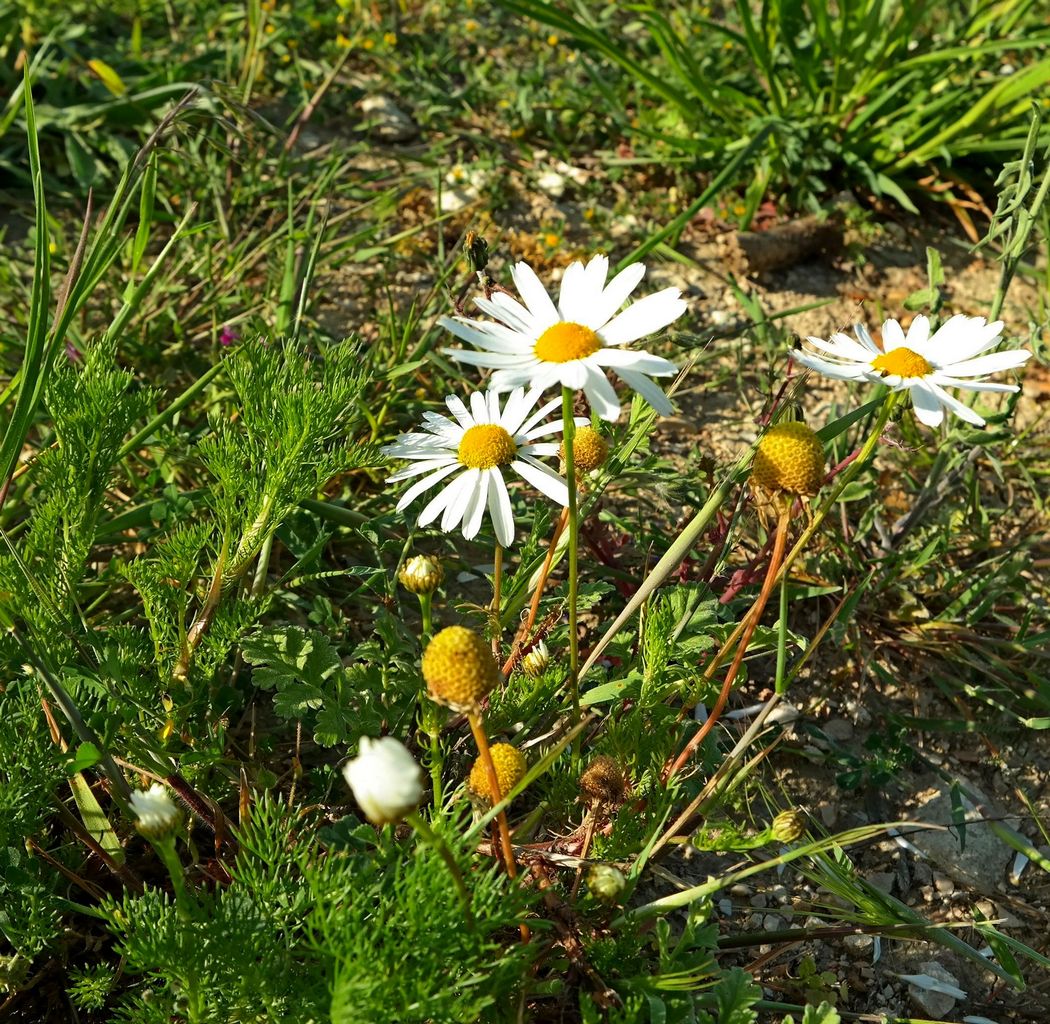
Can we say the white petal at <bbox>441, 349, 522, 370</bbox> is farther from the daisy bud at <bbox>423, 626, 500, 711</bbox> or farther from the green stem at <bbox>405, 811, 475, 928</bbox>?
the green stem at <bbox>405, 811, 475, 928</bbox>

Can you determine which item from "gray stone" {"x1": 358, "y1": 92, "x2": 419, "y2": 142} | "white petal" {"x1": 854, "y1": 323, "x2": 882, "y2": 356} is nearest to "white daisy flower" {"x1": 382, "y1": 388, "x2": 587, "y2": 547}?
"white petal" {"x1": 854, "y1": 323, "x2": 882, "y2": 356}

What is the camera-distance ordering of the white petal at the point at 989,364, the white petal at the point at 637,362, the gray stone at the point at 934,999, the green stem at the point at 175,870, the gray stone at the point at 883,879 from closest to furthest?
the green stem at the point at 175,870, the white petal at the point at 637,362, the white petal at the point at 989,364, the gray stone at the point at 934,999, the gray stone at the point at 883,879

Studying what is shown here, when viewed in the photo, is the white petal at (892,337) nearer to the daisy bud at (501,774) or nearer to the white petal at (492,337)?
the white petal at (492,337)

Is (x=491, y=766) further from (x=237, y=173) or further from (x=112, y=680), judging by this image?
(x=237, y=173)

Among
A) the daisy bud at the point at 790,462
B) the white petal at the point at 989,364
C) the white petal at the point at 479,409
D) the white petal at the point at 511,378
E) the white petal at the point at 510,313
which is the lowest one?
the daisy bud at the point at 790,462

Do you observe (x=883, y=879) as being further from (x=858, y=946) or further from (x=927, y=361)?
(x=927, y=361)

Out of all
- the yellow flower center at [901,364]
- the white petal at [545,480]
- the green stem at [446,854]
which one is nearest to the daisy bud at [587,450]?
the white petal at [545,480]

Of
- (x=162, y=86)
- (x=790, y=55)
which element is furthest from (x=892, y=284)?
(x=162, y=86)
